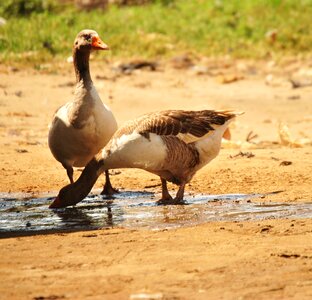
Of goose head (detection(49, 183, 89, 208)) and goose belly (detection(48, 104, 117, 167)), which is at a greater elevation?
goose belly (detection(48, 104, 117, 167))

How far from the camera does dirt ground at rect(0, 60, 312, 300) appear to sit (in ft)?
18.3

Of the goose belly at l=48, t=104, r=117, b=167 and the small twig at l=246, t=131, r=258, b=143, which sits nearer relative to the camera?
the goose belly at l=48, t=104, r=117, b=167

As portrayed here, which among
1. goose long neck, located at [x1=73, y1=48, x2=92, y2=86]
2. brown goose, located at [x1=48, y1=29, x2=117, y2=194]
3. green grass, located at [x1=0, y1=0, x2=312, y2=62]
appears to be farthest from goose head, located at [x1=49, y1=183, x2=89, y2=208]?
green grass, located at [x1=0, y1=0, x2=312, y2=62]

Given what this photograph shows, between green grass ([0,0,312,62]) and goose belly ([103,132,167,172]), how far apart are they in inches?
290

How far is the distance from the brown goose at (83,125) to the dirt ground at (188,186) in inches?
25.4

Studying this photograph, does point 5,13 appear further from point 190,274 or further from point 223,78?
point 190,274

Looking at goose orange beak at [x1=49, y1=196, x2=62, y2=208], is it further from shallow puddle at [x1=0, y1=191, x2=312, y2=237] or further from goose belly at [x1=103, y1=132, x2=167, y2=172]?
goose belly at [x1=103, y1=132, x2=167, y2=172]

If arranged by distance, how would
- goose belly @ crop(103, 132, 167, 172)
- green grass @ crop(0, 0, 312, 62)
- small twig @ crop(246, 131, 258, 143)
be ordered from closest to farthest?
goose belly @ crop(103, 132, 167, 172), small twig @ crop(246, 131, 258, 143), green grass @ crop(0, 0, 312, 62)

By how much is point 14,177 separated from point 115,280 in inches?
181

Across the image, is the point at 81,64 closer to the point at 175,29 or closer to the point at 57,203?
the point at 57,203

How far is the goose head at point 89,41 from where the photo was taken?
917cm

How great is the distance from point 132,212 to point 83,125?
121cm

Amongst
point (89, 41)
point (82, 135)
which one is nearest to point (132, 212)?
point (82, 135)

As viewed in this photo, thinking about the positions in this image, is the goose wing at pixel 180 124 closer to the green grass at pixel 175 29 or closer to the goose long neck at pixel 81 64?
the goose long neck at pixel 81 64
